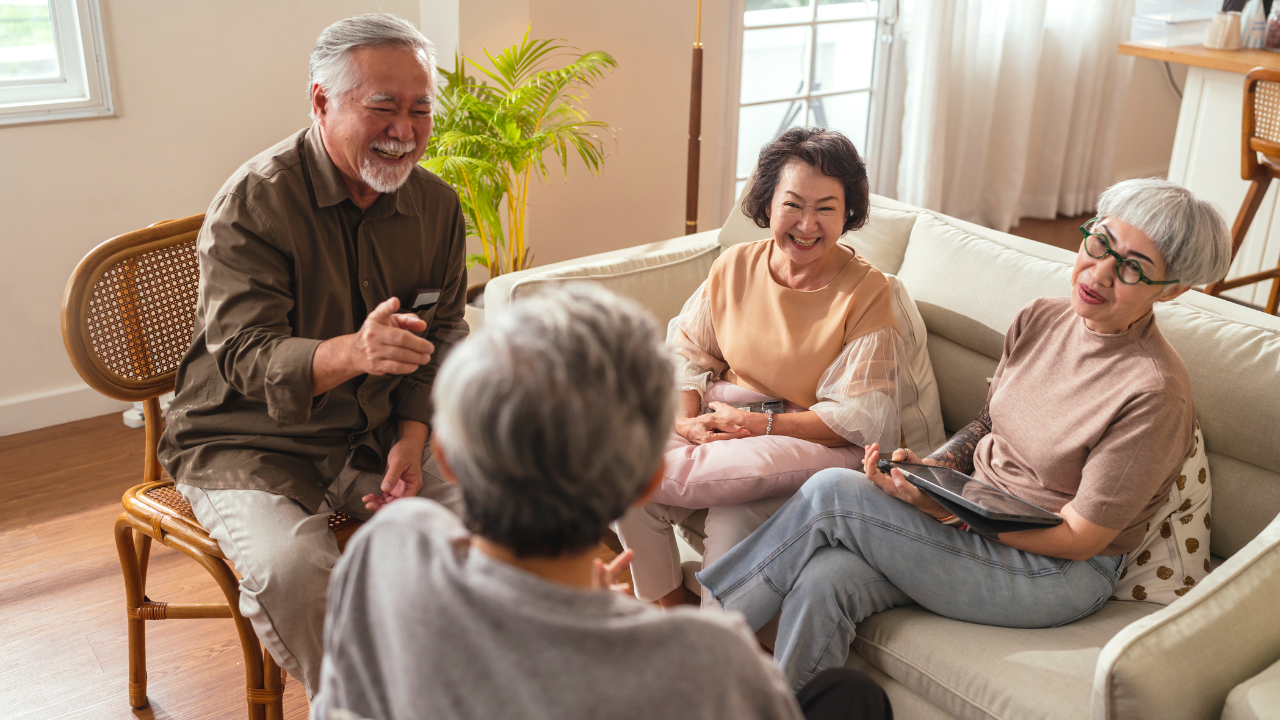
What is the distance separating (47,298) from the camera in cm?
288

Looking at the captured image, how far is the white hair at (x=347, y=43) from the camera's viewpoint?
1.65 m

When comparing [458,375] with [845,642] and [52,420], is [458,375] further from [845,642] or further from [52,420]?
[52,420]

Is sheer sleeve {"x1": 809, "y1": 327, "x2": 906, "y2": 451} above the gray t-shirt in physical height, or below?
below

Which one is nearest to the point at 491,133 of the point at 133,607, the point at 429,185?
the point at 429,185

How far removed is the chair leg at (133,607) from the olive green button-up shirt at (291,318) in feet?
0.52

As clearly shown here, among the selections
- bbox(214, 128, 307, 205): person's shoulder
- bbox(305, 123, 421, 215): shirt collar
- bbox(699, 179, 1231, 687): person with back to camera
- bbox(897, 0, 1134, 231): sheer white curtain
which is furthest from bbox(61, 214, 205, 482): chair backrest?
bbox(897, 0, 1134, 231): sheer white curtain

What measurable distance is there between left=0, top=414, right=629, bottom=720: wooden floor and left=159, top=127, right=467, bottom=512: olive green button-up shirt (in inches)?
22.1

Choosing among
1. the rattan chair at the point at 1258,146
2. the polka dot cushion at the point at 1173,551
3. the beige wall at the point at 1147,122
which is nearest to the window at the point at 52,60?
the polka dot cushion at the point at 1173,551

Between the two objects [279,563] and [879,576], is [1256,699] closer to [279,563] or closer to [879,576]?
[879,576]

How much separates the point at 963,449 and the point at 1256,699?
2.23 feet

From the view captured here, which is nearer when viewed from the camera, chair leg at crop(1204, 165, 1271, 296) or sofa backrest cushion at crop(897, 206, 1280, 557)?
sofa backrest cushion at crop(897, 206, 1280, 557)

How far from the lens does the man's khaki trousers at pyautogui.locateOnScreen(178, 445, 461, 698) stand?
1.56 m

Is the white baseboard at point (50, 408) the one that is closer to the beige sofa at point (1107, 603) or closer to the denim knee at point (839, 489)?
the beige sofa at point (1107, 603)

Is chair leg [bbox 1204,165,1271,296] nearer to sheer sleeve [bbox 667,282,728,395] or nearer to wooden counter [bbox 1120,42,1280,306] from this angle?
wooden counter [bbox 1120,42,1280,306]
